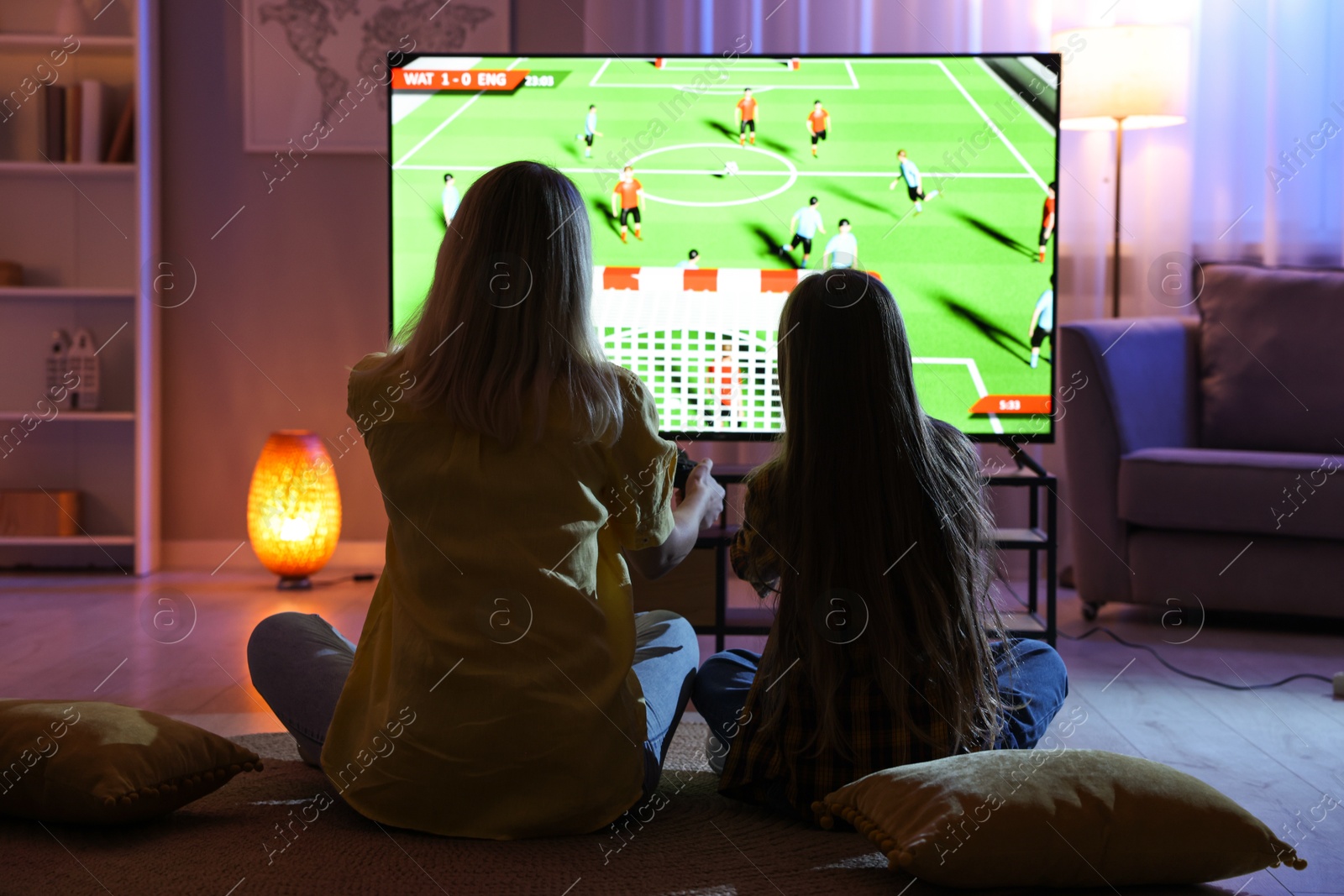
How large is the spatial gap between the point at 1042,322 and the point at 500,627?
175 centimetres

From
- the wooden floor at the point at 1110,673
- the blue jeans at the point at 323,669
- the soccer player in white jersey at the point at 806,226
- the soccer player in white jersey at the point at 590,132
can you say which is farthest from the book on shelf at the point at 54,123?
the blue jeans at the point at 323,669

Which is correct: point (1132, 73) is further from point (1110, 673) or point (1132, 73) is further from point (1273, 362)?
point (1110, 673)

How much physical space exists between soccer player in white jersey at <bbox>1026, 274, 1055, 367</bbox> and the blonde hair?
5.03 ft

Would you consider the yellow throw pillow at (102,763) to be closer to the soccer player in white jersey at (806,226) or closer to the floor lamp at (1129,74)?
the soccer player in white jersey at (806,226)

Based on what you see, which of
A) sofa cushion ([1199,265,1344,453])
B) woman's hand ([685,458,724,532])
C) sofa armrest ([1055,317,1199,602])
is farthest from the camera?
sofa cushion ([1199,265,1344,453])

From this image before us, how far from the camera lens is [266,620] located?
1.67 meters

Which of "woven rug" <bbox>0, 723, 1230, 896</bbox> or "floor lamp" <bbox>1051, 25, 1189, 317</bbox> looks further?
"floor lamp" <bbox>1051, 25, 1189, 317</bbox>

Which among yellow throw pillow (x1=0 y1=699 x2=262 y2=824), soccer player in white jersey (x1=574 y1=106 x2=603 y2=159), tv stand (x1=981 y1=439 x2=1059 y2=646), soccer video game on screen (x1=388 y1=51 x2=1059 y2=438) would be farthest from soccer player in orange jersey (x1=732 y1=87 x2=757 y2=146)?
yellow throw pillow (x1=0 y1=699 x2=262 y2=824)

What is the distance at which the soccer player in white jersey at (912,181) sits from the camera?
2562 mm

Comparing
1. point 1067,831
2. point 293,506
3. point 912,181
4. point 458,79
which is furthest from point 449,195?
point 1067,831

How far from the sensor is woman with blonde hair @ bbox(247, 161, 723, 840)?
49.5 inches

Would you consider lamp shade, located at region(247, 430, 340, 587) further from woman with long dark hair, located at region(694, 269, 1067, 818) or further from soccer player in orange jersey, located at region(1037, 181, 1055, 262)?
woman with long dark hair, located at region(694, 269, 1067, 818)

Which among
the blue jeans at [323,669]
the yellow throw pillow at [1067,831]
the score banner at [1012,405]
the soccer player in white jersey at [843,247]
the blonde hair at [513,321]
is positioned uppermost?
the soccer player in white jersey at [843,247]

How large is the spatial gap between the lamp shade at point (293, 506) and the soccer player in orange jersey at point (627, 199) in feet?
4.43
